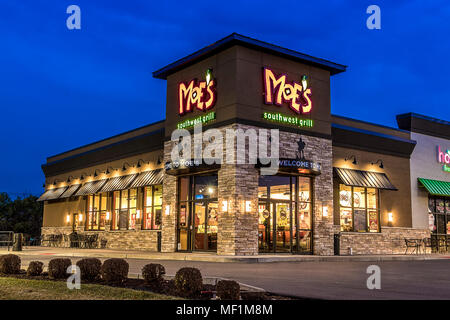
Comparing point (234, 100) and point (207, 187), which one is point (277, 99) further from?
point (207, 187)

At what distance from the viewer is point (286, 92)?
943 inches

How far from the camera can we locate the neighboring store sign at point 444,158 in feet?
106

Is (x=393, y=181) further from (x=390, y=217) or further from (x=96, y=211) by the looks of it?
(x=96, y=211)

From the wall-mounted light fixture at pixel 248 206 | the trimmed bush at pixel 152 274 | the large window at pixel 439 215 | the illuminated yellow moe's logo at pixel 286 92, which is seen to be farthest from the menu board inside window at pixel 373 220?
the trimmed bush at pixel 152 274

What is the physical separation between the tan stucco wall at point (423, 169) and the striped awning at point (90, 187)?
19.7 m

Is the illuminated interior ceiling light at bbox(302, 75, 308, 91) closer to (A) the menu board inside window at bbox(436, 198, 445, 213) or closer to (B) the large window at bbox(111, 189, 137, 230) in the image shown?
(B) the large window at bbox(111, 189, 137, 230)

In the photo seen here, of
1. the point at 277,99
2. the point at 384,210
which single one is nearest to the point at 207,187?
the point at 277,99

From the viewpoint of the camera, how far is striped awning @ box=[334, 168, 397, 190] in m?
26.3

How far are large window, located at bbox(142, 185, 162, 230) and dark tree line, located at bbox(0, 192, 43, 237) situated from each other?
2320 centimetres

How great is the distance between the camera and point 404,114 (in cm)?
3170

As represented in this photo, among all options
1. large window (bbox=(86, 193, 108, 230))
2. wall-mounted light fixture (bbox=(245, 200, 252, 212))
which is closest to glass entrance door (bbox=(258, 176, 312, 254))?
wall-mounted light fixture (bbox=(245, 200, 252, 212))

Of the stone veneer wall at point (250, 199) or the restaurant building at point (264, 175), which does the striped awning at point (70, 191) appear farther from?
the stone veneer wall at point (250, 199)
